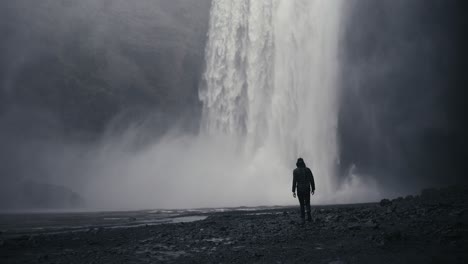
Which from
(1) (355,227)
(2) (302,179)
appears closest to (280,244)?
(1) (355,227)

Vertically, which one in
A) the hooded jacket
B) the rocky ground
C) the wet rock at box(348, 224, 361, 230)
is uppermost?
the hooded jacket

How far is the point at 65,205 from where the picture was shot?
153ft

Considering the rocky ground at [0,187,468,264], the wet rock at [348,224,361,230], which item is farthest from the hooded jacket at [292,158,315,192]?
the wet rock at [348,224,361,230]

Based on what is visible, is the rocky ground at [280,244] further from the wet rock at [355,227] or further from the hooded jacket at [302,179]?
the hooded jacket at [302,179]

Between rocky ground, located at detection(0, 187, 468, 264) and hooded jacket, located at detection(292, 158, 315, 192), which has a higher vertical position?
hooded jacket, located at detection(292, 158, 315, 192)

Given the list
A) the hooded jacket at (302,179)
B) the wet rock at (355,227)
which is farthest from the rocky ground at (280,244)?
Answer: the hooded jacket at (302,179)

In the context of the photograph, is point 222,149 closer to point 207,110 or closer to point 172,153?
point 207,110

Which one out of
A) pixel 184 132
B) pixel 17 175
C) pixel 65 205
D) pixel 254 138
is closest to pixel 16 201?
pixel 65 205

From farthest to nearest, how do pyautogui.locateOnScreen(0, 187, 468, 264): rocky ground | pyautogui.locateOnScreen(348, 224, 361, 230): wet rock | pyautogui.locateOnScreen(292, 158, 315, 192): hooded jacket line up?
pyautogui.locateOnScreen(292, 158, 315, 192): hooded jacket
pyautogui.locateOnScreen(348, 224, 361, 230): wet rock
pyautogui.locateOnScreen(0, 187, 468, 264): rocky ground

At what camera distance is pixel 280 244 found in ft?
26.6

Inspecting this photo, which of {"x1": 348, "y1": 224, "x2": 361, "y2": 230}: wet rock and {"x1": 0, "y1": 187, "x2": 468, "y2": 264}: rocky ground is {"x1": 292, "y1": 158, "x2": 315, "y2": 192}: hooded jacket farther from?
{"x1": 348, "y1": 224, "x2": 361, "y2": 230}: wet rock

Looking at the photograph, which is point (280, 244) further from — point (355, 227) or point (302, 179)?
point (302, 179)

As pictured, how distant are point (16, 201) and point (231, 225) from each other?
4968cm

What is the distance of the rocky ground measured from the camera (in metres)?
6.43
